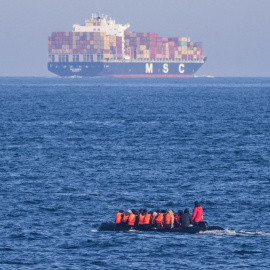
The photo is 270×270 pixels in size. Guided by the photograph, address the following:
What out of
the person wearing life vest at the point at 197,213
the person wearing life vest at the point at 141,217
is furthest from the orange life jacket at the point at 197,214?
the person wearing life vest at the point at 141,217

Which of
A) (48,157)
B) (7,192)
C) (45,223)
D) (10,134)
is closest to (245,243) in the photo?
(45,223)

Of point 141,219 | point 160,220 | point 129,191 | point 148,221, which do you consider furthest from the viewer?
point 129,191

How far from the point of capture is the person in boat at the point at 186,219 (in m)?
30.7

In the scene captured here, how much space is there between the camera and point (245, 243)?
96.3 feet

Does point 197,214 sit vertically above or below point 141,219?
above

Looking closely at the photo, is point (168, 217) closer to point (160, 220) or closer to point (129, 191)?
point (160, 220)

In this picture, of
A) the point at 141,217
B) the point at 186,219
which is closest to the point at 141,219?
the point at 141,217

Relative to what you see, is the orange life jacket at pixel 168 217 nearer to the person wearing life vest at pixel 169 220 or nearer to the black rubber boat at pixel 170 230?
the person wearing life vest at pixel 169 220

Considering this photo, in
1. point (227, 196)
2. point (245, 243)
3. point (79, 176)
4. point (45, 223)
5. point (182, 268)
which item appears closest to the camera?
point (182, 268)

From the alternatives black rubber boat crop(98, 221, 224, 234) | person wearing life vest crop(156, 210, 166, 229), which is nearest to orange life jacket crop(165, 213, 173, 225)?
person wearing life vest crop(156, 210, 166, 229)

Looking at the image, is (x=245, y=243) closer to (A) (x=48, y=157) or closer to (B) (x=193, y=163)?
(B) (x=193, y=163)

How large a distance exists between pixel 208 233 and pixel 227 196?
838 cm

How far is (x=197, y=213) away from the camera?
30.8 meters

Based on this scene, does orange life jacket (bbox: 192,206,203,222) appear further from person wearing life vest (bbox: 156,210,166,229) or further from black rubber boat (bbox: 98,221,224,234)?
person wearing life vest (bbox: 156,210,166,229)
